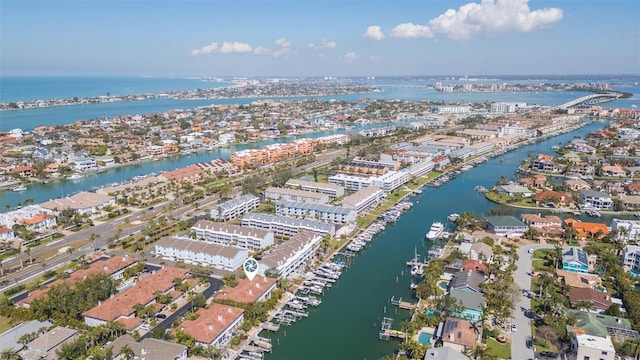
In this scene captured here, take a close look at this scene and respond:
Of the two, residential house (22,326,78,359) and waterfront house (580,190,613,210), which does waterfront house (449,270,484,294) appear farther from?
waterfront house (580,190,613,210)

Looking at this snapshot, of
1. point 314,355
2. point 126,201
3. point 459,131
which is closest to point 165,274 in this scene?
point 314,355

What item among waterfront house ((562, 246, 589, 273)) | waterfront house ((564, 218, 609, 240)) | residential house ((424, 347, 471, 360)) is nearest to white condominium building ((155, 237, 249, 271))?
residential house ((424, 347, 471, 360))

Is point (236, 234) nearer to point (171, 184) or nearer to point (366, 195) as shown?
point (366, 195)

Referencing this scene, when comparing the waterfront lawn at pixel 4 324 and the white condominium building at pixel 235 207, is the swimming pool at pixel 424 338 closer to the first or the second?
the waterfront lawn at pixel 4 324

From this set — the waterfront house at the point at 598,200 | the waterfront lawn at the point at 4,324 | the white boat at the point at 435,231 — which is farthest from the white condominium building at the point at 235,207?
the waterfront house at the point at 598,200

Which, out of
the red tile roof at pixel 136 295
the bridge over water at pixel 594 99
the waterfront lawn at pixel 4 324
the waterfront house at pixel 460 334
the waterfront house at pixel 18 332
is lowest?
the waterfront lawn at pixel 4 324

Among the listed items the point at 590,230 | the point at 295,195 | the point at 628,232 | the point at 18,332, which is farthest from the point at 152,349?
the point at 628,232

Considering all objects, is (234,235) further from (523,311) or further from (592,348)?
(592,348)
